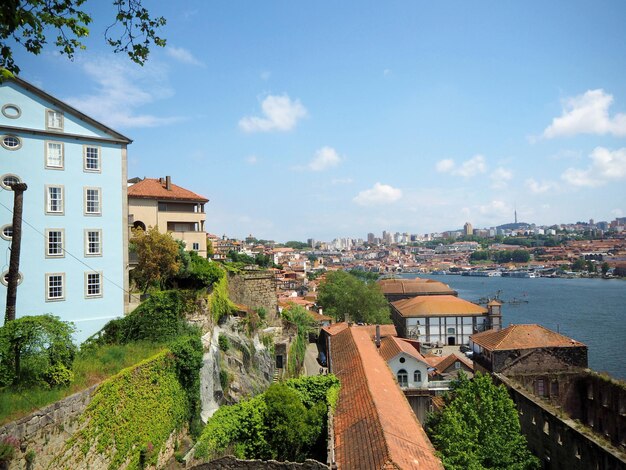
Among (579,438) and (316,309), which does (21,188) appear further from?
(316,309)

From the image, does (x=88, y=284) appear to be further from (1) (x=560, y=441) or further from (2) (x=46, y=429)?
(1) (x=560, y=441)

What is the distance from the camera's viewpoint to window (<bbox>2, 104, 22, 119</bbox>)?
15.5 m

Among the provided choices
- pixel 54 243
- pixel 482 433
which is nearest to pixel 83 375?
pixel 54 243

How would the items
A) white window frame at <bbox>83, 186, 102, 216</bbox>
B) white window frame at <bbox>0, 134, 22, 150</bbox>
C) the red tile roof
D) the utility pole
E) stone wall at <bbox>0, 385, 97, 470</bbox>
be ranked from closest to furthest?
1. stone wall at <bbox>0, 385, 97, 470</bbox>
2. the utility pole
3. white window frame at <bbox>0, 134, 22, 150</bbox>
4. white window frame at <bbox>83, 186, 102, 216</bbox>
5. the red tile roof

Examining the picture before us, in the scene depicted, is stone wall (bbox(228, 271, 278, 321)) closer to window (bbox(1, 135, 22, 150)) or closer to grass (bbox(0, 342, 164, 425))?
grass (bbox(0, 342, 164, 425))

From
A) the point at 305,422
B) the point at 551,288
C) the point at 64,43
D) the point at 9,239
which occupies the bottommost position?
the point at 551,288

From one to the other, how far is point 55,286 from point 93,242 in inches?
83.0

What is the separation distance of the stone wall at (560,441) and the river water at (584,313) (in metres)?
23.5

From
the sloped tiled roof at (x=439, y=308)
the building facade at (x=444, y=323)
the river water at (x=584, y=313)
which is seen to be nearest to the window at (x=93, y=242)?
the river water at (x=584, y=313)

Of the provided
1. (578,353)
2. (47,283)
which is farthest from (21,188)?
(578,353)

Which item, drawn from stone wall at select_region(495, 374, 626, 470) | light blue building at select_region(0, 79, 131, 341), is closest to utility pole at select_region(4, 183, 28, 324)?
light blue building at select_region(0, 79, 131, 341)

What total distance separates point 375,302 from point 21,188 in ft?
164

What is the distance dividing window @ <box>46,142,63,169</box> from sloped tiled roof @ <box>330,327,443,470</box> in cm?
1377

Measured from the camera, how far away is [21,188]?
13.5 meters
